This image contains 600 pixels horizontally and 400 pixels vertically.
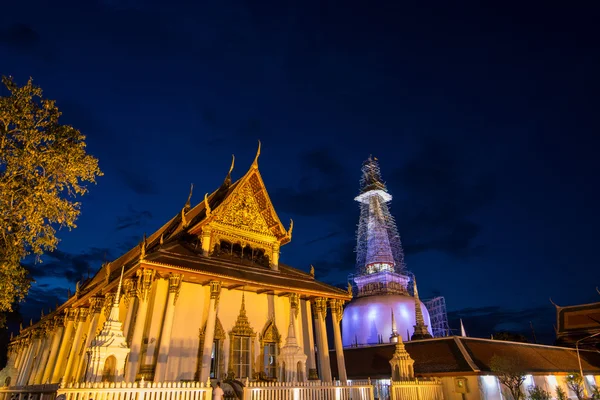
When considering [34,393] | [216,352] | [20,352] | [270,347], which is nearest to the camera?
[34,393]

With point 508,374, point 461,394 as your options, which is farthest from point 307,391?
point 508,374

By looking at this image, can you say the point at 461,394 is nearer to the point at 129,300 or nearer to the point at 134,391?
the point at 134,391

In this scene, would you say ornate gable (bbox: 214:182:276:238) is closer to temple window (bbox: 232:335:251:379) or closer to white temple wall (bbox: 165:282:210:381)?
white temple wall (bbox: 165:282:210:381)

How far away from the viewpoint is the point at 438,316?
5394cm

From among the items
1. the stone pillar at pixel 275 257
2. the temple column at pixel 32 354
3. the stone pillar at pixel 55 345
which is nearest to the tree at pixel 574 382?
the stone pillar at pixel 275 257

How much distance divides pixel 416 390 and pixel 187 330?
29.2 feet

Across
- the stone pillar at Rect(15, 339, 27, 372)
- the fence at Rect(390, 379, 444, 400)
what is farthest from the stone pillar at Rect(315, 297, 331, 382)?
the stone pillar at Rect(15, 339, 27, 372)

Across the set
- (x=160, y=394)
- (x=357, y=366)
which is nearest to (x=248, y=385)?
(x=160, y=394)

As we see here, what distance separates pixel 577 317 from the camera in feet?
121

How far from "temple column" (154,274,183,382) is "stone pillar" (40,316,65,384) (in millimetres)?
10408

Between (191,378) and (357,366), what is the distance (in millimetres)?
11987

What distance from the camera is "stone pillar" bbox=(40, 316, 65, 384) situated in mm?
19469

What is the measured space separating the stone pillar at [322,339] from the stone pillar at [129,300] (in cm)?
737

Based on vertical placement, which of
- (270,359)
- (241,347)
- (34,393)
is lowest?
(34,393)
